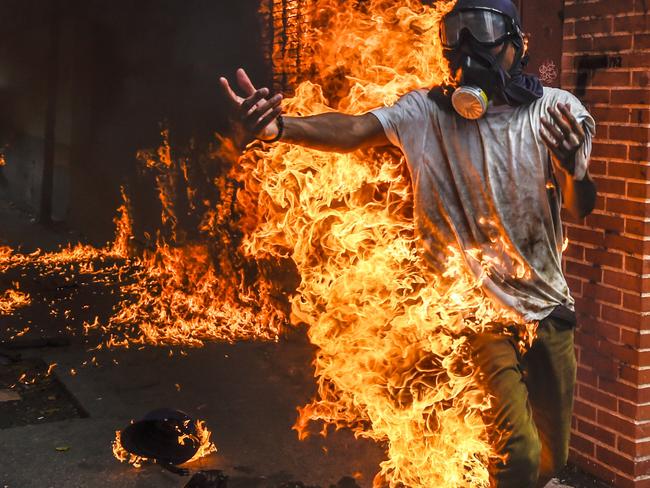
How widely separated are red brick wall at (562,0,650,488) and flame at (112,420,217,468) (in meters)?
2.26

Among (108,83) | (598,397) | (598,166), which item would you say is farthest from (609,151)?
(108,83)

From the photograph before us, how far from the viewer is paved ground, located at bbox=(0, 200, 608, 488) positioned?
17.1ft

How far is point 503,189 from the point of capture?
12.7 ft

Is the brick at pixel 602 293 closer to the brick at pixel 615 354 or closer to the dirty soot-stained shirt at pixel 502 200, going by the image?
the brick at pixel 615 354

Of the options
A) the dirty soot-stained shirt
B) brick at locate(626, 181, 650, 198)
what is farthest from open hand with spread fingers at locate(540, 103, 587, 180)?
brick at locate(626, 181, 650, 198)

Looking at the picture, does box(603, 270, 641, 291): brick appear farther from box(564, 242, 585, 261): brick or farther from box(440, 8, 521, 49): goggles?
box(440, 8, 521, 49): goggles

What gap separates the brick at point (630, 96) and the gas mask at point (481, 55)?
3.85 ft

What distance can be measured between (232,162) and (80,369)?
2.82m

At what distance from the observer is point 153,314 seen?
29.3 feet

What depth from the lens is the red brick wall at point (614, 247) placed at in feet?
15.9

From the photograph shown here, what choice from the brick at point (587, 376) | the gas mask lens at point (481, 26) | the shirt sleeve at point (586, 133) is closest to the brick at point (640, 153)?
the shirt sleeve at point (586, 133)

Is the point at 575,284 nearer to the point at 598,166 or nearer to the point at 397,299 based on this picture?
the point at 598,166

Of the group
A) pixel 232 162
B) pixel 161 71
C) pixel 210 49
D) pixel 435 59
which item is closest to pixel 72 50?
pixel 161 71

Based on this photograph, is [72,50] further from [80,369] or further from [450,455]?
[450,455]
